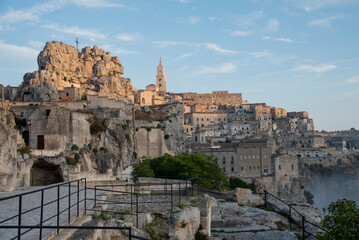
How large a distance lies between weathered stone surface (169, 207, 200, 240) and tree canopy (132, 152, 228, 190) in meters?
16.3

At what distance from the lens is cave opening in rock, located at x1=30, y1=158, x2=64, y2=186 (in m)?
30.4

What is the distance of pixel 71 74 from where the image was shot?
192ft

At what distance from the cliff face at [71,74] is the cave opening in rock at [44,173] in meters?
18.6

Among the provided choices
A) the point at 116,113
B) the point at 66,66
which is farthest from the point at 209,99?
the point at 116,113

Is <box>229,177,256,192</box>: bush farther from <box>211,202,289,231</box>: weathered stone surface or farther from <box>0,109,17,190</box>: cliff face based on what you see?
<box>0,109,17,190</box>: cliff face

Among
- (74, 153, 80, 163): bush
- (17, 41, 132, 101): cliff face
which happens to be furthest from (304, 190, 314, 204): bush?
(74, 153, 80, 163): bush

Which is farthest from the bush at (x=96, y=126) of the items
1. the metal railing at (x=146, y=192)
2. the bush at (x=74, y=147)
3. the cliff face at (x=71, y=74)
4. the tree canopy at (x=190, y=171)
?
the metal railing at (x=146, y=192)

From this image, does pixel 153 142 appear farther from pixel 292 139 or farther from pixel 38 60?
pixel 292 139

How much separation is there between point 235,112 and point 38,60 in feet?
256

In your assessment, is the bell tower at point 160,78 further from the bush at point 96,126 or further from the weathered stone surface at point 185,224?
the weathered stone surface at point 185,224

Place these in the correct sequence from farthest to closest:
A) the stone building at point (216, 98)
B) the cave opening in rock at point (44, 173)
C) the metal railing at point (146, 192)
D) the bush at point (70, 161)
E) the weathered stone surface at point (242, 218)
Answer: the stone building at point (216, 98), the bush at point (70, 161), the cave opening in rock at point (44, 173), the weathered stone surface at point (242, 218), the metal railing at point (146, 192)

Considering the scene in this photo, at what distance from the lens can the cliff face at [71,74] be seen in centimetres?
4944

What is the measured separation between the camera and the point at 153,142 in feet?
153

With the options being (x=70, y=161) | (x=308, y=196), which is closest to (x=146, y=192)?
(x=70, y=161)
